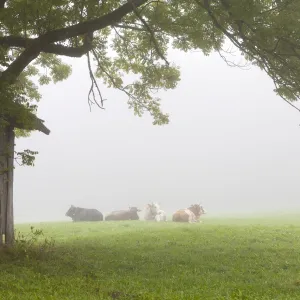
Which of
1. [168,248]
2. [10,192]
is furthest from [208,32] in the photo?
[10,192]

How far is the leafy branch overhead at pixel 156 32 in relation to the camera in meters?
9.09

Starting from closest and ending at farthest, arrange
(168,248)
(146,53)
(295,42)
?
(295,42), (168,248), (146,53)

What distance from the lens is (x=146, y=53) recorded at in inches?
599

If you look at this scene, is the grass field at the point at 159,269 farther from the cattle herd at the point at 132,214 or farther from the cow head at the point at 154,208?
the cow head at the point at 154,208

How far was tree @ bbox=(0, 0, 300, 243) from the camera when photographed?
29.7ft

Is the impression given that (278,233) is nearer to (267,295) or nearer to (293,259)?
(293,259)

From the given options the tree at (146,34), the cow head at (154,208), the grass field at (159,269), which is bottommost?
the grass field at (159,269)

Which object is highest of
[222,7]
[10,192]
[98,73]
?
[98,73]

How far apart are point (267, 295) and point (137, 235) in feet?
30.8

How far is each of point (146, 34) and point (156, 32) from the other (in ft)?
2.03

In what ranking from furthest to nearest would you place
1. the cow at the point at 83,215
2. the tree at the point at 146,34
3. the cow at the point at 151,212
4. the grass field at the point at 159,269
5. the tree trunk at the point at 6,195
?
the cow at the point at 151,212, the cow at the point at 83,215, the tree trunk at the point at 6,195, the tree at the point at 146,34, the grass field at the point at 159,269

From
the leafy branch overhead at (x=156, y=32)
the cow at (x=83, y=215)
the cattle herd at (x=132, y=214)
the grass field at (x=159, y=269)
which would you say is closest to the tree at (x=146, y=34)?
the leafy branch overhead at (x=156, y=32)

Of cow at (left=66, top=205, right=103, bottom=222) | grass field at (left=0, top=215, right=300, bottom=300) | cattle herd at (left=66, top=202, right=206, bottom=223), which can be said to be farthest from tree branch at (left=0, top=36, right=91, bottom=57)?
cow at (left=66, top=205, right=103, bottom=222)

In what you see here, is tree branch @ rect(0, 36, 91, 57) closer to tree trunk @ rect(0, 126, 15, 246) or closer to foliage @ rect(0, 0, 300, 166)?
foliage @ rect(0, 0, 300, 166)
